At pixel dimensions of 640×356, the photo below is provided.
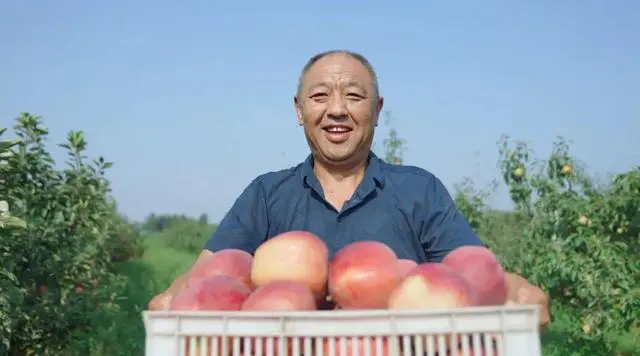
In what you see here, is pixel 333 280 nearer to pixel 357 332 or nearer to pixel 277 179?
pixel 357 332

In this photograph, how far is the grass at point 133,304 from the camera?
471 centimetres

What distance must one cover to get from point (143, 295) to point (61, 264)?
9.79 ft

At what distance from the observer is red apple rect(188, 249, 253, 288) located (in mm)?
1477

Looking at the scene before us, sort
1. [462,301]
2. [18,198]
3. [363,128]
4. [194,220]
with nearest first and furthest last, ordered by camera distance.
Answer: [462,301], [363,128], [18,198], [194,220]

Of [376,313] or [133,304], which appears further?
[133,304]

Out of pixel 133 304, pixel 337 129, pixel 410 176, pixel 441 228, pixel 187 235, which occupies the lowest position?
pixel 133 304

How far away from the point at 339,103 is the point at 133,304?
17.0 ft

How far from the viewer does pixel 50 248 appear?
160 inches

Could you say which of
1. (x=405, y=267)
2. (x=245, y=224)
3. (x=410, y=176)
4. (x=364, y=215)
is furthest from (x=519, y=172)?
(x=405, y=267)

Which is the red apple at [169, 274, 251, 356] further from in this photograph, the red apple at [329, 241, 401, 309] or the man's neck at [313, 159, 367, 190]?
the man's neck at [313, 159, 367, 190]

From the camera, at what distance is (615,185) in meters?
4.89

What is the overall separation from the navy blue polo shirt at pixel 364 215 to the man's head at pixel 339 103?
0.37ft

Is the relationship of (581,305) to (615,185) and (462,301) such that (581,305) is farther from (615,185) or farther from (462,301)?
(462,301)

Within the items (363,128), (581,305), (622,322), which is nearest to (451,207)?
(363,128)
